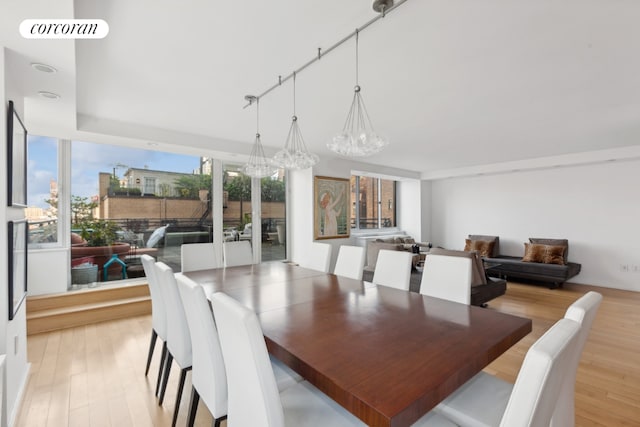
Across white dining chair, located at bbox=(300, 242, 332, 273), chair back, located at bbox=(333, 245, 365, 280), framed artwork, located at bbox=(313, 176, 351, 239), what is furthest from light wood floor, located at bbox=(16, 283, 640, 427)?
framed artwork, located at bbox=(313, 176, 351, 239)

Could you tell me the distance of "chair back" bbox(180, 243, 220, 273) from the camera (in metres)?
3.45

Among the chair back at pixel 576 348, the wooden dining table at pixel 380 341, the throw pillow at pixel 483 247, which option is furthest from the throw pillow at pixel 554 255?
the chair back at pixel 576 348

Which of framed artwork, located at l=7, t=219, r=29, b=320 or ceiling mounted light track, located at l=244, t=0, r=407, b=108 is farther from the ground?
ceiling mounted light track, located at l=244, t=0, r=407, b=108

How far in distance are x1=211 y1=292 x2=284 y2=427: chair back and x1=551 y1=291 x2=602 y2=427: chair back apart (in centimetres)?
110

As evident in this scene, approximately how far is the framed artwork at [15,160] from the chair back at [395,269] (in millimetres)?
2692

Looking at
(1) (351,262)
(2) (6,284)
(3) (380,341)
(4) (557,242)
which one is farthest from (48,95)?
(4) (557,242)

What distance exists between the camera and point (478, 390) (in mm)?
1410

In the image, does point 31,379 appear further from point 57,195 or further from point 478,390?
point 478,390

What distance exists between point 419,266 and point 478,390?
10.8 ft

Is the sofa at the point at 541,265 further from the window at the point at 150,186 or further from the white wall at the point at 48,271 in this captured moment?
the white wall at the point at 48,271

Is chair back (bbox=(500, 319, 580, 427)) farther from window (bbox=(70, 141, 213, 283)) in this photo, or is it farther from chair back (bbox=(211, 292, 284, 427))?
window (bbox=(70, 141, 213, 283))

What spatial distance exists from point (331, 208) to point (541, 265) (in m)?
3.87

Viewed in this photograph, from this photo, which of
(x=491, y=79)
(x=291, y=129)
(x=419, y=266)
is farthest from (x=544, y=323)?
(x=291, y=129)

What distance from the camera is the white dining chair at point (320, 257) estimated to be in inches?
131
